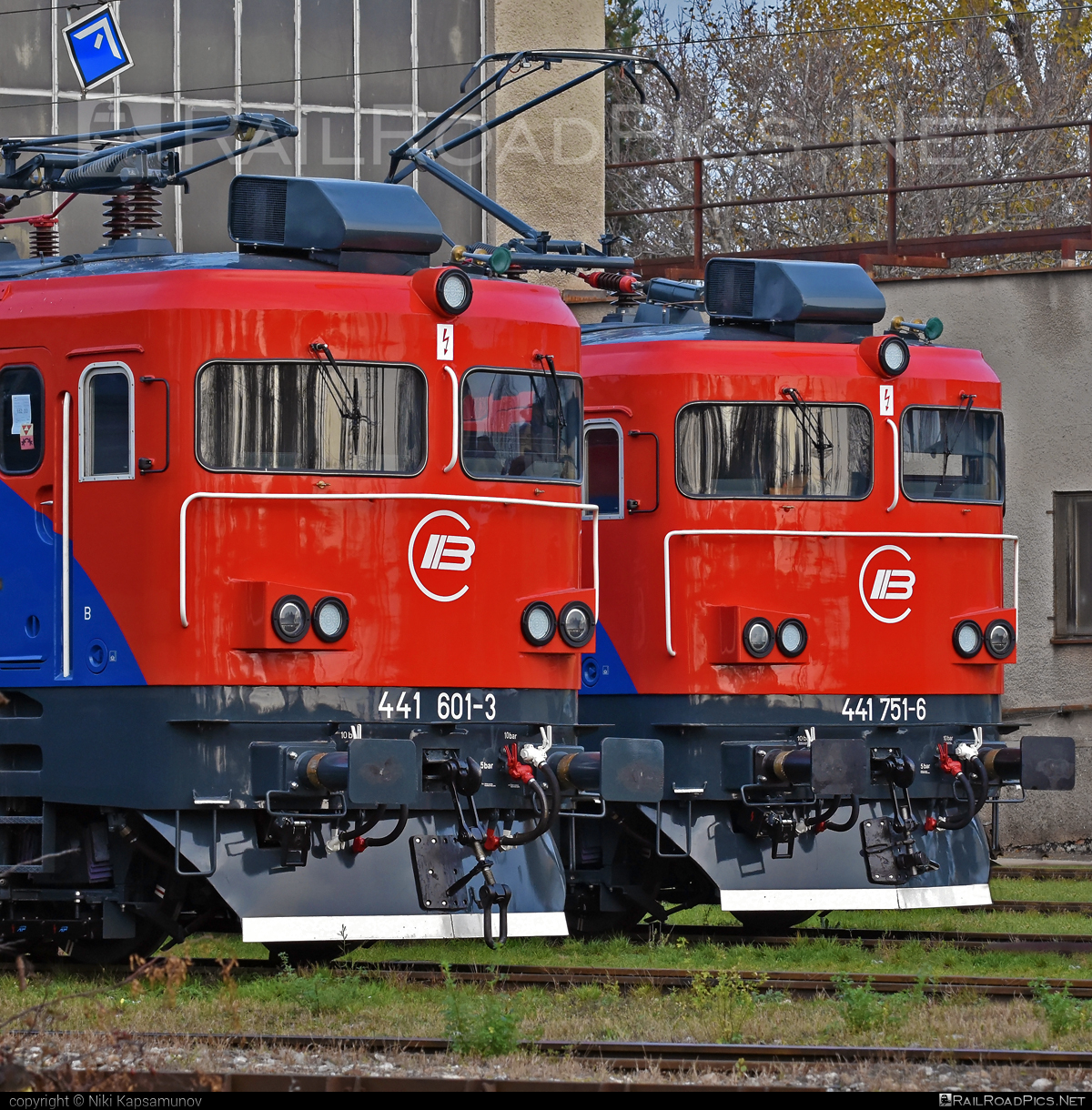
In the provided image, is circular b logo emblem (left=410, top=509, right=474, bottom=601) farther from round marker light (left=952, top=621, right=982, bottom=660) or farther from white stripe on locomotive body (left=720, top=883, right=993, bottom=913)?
round marker light (left=952, top=621, right=982, bottom=660)

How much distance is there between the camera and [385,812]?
10.4m

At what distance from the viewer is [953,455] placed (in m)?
13.4

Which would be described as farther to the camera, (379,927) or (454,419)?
(454,419)

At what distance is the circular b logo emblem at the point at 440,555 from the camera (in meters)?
10.7

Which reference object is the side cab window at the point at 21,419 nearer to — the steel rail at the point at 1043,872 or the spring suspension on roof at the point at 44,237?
the spring suspension on roof at the point at 44,237

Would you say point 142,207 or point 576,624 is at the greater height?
point 142,207

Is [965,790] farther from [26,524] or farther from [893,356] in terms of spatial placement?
Answer: [26,524]

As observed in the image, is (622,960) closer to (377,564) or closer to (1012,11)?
(377,564)

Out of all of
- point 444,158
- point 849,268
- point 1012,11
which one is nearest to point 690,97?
point 1012,11

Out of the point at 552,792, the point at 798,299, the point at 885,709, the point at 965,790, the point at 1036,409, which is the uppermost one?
the point at 798,299

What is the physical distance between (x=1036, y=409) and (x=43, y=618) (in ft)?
38.9

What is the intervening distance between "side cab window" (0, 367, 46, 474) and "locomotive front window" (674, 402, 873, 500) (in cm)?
397

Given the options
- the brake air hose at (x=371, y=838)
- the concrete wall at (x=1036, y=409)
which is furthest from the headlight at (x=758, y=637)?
the concrete wall at (x=1036, y=409)

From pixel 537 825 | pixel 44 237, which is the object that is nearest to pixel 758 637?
pixel 537 825
